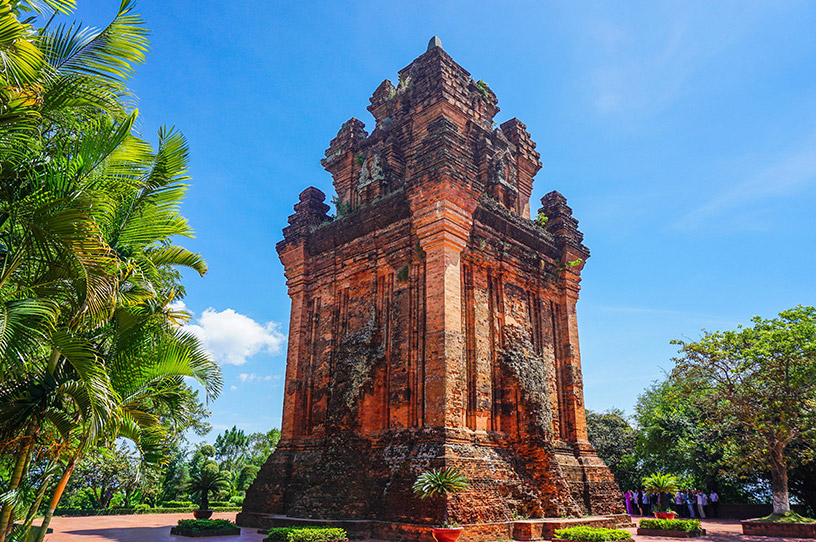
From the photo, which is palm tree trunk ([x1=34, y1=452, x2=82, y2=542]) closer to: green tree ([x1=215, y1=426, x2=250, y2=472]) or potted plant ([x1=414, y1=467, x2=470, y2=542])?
potted plant ([x1=414, y1=467, x2=470, y2=542])

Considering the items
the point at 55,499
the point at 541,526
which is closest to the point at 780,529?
the point at 541,526

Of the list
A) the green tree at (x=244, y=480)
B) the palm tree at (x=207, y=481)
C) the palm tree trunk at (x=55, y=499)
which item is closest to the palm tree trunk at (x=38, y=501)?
the palm tree trunk at (x=55, y=499)

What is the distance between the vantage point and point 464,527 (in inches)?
375

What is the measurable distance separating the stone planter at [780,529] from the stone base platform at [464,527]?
4398 mm

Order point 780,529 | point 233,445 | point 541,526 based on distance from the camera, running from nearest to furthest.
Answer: point 541,526
point 780,529
point 233,445

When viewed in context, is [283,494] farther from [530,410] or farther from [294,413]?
[530,410]

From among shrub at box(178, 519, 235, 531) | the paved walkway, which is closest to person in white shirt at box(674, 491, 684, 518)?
the paved walkway

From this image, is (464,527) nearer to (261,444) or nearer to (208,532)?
(208,532)

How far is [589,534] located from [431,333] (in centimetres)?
461

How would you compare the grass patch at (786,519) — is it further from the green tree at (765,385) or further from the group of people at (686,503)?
the group of people at (686,503)

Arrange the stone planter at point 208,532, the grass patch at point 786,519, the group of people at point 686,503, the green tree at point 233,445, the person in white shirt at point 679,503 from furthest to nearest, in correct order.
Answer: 1. the green tree at point 233,445
2. the person in white shirt at point 679,503
3. the group of people at point 686,503
4. the grass patch at point 786,519
5. the stone planter at point 208,532

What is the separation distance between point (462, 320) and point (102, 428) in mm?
8182

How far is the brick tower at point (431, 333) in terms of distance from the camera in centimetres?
1114

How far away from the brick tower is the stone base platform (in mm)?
58
